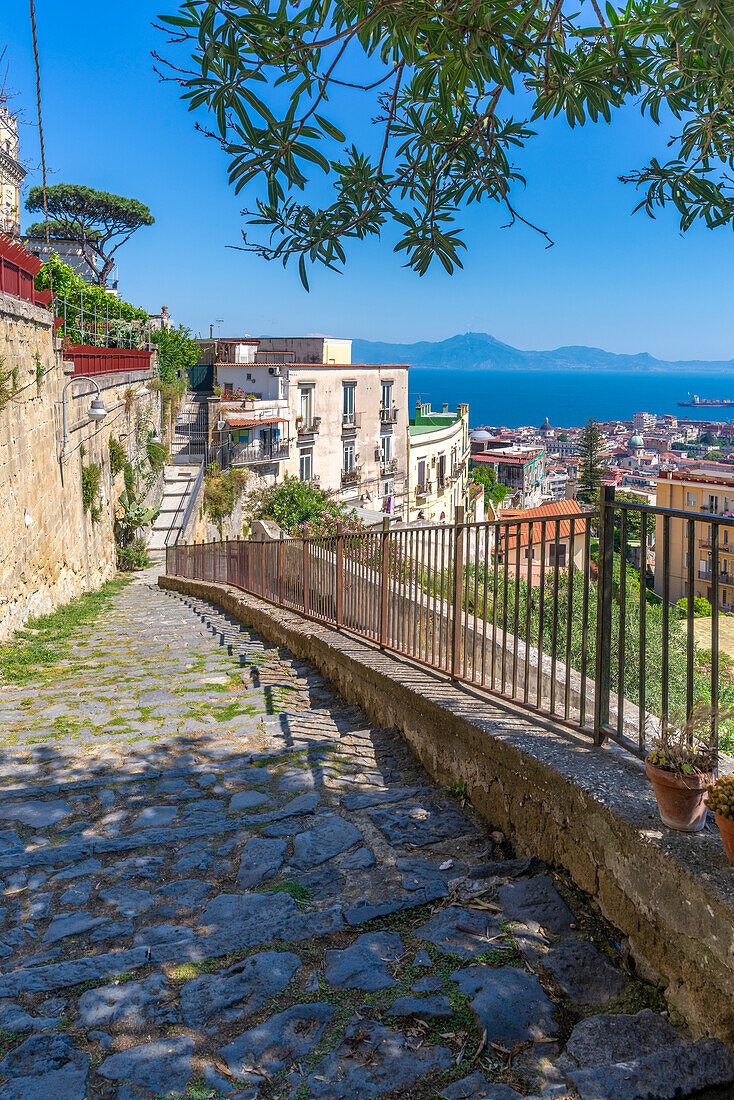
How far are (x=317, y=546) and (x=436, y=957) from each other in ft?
20.1

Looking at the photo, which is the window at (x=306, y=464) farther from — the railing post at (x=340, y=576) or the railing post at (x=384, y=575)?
the railing post at (x=384, y=575)

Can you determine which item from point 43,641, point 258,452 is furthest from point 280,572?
point 258,452

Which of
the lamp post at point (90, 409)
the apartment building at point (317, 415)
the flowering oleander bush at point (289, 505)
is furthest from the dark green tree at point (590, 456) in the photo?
the lamp post at point (90, 409)

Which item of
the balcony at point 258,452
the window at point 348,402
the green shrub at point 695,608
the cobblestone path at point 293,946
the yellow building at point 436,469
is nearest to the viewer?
the cobblestone path at point 293,946

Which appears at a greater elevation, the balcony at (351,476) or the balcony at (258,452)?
the balcony at (258,452)

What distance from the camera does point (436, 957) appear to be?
2.57 m

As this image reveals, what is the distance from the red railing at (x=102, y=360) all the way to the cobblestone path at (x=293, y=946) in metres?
11.4

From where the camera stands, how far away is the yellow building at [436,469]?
4325 centimetres

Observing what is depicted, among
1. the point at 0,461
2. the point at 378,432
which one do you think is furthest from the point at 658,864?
the point at 378,432

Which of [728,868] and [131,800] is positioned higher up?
[728,868]

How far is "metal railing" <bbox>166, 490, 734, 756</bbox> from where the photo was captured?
2.99m

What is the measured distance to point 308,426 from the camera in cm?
3588

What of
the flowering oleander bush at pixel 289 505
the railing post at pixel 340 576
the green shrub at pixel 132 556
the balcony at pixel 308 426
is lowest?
the green shrub at pixel 132 556

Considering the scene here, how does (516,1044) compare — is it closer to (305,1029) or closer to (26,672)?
(305,1029)
